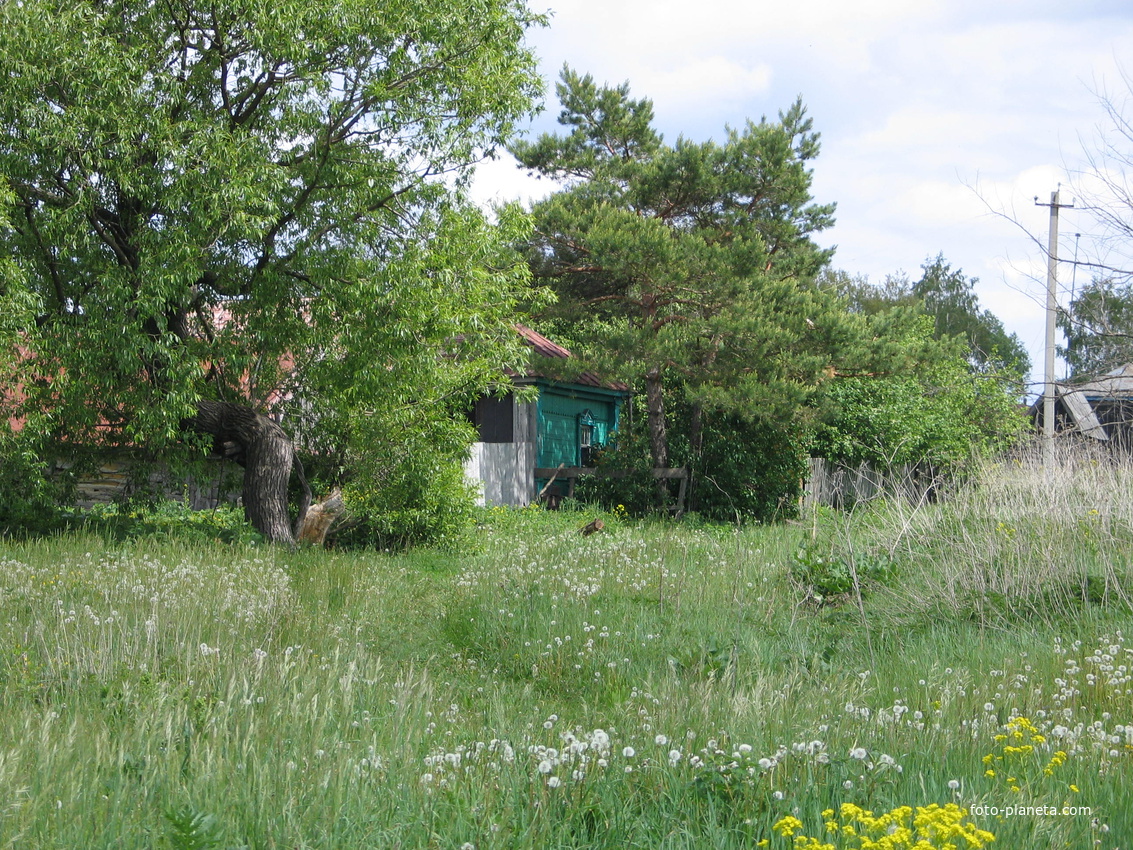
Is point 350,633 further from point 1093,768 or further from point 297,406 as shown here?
point 297,406

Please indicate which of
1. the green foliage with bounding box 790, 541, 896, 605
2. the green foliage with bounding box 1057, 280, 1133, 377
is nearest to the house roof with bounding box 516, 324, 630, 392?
the green foliage with bounding box 790, 541, 896, 605

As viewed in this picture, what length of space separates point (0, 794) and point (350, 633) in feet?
14.4

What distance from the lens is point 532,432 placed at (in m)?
21.0

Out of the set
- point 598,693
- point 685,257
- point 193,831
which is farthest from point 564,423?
point 193,831

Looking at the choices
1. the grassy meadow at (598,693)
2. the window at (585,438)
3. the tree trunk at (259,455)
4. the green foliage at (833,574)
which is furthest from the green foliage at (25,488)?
the window at (585,438)

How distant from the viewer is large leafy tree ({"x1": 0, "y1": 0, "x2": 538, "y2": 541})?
1049 cm

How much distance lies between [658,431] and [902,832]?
16570 millimetres

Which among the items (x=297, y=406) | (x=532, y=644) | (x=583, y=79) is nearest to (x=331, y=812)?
(x=532, y=644)

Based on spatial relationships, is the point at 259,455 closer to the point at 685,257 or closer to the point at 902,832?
the point at 685,257

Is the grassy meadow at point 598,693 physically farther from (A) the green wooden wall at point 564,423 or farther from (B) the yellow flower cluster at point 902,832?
(A) the green wooden wall at point 564,423

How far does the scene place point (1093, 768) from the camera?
4.02 meters

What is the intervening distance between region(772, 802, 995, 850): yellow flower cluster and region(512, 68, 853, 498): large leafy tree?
13649mm

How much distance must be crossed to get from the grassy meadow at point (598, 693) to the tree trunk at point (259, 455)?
6.92ft

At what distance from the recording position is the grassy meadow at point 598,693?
3.39 m
